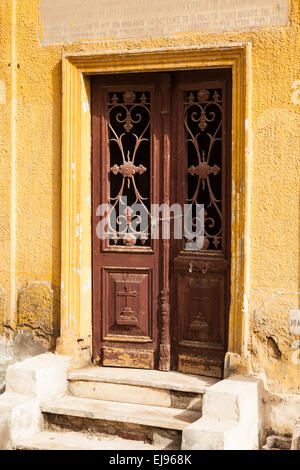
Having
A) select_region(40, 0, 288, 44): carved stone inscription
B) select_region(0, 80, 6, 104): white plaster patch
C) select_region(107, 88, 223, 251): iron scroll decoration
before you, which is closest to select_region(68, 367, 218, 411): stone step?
select_region(107, 88, 223, 251): iron scroll decoration

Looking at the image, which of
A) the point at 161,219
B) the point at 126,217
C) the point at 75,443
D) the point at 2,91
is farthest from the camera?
the point at 2,91

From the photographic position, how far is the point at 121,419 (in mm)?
5723

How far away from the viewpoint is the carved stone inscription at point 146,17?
19.1 feet

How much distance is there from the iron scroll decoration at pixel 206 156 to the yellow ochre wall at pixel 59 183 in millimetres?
425

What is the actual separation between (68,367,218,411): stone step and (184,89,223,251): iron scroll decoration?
118 centimetres

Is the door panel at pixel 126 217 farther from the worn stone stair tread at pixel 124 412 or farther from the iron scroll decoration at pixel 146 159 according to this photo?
the worn stone stair tread at pixel 124 412

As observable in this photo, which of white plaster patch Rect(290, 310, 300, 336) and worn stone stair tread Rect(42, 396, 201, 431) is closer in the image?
worn stone stair tread Rect(42, 396, 201, 431)

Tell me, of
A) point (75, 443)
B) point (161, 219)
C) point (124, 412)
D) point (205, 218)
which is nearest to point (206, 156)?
point (205, 218)

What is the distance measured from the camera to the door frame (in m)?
5.87

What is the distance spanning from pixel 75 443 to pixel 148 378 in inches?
33.0

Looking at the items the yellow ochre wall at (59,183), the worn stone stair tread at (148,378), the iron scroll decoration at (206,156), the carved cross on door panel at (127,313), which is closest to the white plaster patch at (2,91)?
the yellow ochre wall at (59,183)
